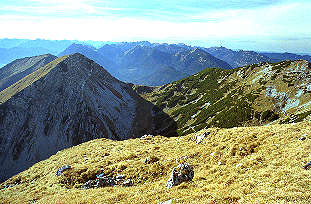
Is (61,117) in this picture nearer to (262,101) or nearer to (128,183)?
(128,183)

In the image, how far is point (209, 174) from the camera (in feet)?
61.5

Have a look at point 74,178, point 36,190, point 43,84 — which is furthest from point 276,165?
point 43,84

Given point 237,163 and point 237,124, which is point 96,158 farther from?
point 237,124

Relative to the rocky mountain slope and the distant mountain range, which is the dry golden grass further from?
the distant mountain range

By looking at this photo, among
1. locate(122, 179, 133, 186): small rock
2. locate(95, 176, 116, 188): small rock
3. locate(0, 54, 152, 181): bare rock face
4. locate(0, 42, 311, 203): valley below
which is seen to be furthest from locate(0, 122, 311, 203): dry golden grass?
locate(0, 54, 152, 181): bare rock face

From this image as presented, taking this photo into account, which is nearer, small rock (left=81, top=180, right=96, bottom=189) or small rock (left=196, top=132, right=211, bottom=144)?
small rock (left=81, top=180, right=96, bottom=189)

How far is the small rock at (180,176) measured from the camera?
17.9 m

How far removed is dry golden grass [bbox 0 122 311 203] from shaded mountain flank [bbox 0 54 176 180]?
61.6 m

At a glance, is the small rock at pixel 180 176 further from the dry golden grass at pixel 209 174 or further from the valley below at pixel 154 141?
the dry golden grass at pixel 209 174

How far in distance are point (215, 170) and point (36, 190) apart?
2610 cm

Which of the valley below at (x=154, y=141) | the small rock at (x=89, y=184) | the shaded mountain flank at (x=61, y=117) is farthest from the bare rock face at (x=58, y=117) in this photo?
the small rock at (x=89, y=184)

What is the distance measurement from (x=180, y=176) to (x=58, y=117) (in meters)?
98.6

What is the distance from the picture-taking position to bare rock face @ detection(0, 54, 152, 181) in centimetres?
8750

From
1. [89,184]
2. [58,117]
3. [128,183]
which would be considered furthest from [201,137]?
[58,117]
